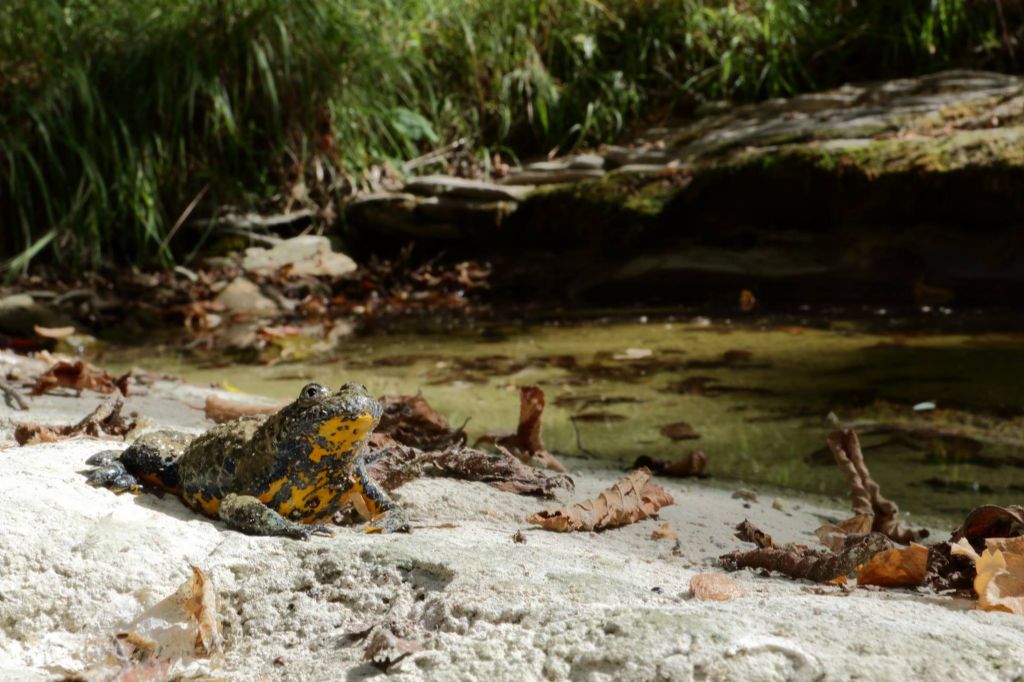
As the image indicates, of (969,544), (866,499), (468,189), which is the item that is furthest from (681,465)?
(468,189)

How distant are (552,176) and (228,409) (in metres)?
5.91

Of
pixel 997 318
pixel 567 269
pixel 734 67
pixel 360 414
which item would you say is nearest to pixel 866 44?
pixel 734 67

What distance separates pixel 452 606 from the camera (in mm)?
1972

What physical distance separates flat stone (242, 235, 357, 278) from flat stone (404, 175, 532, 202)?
35.8 inches

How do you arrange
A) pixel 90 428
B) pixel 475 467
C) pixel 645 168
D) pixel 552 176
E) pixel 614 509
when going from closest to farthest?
pixel 614 509 → pixel 475 467 → pixel 90 428 → pixel 645 168 → pixel 552 176

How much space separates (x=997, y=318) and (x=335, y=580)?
18.3ft

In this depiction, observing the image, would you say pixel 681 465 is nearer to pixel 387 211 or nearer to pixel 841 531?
pixel 841 531

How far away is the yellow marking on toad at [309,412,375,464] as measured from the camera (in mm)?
2391

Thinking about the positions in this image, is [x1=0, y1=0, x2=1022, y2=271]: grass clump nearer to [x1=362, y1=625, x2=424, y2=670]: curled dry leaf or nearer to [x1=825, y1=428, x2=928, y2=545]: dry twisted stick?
[x1=825, y1=428, x2=928, y2=545]: dry twisted stick

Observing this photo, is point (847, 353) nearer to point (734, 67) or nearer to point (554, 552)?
point (554, 552)

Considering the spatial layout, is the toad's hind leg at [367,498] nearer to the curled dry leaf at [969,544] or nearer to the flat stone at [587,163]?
the curled dry leaf at [969,544]

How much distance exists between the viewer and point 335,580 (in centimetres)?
213

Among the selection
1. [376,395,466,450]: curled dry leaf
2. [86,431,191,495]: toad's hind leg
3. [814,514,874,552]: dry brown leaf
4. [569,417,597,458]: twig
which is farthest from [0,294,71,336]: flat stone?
[814,514,874,552]: dry brown leaf

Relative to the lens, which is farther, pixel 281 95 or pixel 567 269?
pixel 281 95
